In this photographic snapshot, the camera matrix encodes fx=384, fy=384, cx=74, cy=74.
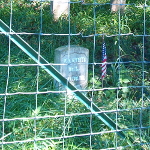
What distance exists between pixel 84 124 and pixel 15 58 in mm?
1999

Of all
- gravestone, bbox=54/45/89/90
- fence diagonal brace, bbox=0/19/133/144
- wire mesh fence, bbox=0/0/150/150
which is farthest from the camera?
gravestone, bbox=54/45/89/90

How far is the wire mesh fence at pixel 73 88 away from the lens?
9.85 ft

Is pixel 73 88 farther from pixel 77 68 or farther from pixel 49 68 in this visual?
pixel 77 68

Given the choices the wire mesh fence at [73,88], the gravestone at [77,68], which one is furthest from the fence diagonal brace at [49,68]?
the gravestone at [77,68]

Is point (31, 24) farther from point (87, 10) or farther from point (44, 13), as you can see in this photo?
point (87, 10)

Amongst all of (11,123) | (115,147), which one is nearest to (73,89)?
(115,147)

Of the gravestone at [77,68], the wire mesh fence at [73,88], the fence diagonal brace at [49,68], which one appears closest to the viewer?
the fence diagonal brace at [49,68]

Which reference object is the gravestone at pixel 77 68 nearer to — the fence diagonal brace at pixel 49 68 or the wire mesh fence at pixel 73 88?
the wire mesh fence at pixel 73 88

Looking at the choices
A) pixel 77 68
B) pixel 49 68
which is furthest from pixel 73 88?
pixel 77 68

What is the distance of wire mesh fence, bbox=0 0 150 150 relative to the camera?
300 centimetres

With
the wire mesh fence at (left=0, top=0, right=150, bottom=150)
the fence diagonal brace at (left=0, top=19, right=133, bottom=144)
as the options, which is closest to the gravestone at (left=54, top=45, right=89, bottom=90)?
the wire mesh fence at (left=0, top=0, right=150, bottom=150)

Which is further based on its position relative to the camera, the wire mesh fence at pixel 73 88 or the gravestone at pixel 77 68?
the gravestone at pixel 77 68

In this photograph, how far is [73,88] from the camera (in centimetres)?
301

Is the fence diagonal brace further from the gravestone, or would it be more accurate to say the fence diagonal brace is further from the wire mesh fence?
the gravestone
